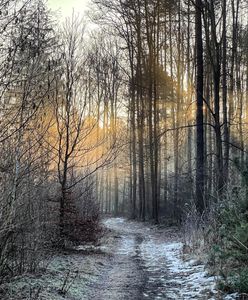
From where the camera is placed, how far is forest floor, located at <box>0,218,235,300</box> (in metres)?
6.52

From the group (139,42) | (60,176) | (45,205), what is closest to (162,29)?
(139,42)

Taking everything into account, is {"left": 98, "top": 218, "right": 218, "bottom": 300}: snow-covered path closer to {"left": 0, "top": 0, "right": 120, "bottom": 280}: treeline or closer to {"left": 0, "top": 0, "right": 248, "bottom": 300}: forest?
{"left": 0, "top": 0, "right": 248, "bottom": 300}: forest

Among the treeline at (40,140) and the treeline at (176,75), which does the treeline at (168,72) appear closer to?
the treeline at (176,75)

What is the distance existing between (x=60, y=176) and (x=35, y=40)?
4863mm

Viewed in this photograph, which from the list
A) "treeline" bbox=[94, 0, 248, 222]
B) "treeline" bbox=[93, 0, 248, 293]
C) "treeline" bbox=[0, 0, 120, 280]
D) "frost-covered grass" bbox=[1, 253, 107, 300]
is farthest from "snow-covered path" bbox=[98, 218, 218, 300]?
"treeline" bbox=[94, 0, 248, 222]

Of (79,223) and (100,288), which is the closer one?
(100,288)

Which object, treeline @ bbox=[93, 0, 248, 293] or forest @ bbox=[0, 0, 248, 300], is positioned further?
treeline @ bbox=[93, 0, 248, 293]

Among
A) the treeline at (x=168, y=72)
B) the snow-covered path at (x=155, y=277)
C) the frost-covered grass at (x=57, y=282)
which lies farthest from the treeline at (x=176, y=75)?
the frost-covered grass at (x=57, y=282)

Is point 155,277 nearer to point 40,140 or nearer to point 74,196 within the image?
point 40,140

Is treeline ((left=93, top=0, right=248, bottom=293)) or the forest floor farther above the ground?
treeline ((left=93, top=0, right=248, bottom=293))

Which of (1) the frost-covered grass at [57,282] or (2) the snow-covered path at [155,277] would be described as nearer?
(1) the frost-covered grass at [57,282]

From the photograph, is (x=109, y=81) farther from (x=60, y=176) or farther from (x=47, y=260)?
(x=47, y=260)

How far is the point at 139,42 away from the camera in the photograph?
22.5m

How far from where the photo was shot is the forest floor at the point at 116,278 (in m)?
6.52
